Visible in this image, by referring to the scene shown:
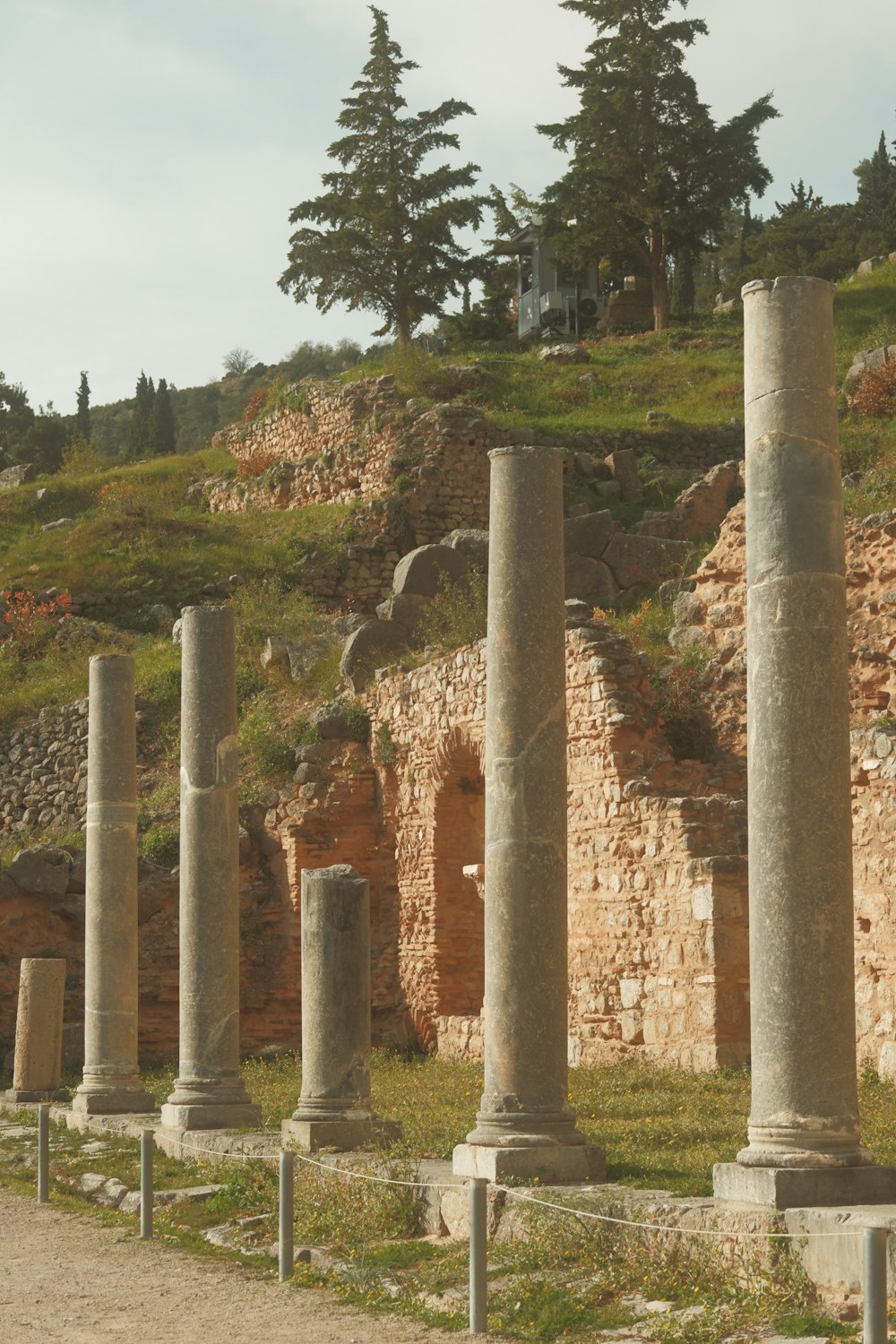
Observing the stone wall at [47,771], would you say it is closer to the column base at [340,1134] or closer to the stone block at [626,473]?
the stone block at [626,473]

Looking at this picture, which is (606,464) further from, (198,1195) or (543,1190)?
(543,1190)

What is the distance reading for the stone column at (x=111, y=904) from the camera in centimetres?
1559

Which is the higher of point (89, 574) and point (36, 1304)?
point (89, 574)

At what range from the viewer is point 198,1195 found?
442 inches

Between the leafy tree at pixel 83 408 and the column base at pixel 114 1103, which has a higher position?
the leafy tree at pixel 83 408

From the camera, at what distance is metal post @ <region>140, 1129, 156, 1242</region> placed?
422 inches

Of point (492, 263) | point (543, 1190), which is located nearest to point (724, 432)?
point (492, 263)

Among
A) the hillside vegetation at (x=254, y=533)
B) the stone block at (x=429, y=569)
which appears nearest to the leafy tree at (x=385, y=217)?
the hillside vegetation at (x=254, y=533)

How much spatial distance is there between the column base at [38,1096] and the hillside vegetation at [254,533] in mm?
5482

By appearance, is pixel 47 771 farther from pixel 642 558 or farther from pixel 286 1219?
pixel 286 1219

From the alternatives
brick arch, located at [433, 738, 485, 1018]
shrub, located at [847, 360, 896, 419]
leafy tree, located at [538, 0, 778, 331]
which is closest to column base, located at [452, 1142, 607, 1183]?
brick arch, located at [433, 738, 485, 1018]

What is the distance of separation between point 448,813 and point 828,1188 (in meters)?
12.6

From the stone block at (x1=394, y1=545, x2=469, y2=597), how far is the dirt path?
15.2m

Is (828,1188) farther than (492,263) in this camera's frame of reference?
No
